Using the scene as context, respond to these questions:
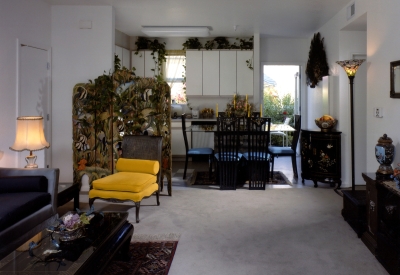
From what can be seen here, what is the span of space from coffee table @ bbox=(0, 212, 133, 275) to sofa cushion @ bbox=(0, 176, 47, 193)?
36.7 inches

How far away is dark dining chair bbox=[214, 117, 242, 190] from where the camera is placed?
539 cm

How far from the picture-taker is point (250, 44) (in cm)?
816

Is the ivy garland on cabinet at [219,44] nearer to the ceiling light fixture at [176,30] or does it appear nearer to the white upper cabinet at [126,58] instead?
the ceiling light fixture at [176,30]

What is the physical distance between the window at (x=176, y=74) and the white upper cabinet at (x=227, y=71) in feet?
2.89

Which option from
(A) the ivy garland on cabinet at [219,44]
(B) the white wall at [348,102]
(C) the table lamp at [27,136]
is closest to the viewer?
(C) the table lamp at [27,136]

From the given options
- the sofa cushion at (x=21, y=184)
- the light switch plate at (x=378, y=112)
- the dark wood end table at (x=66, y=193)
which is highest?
the light switch plate at (x=378, y=112)

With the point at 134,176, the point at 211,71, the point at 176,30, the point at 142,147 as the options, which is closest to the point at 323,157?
the point at 142,147

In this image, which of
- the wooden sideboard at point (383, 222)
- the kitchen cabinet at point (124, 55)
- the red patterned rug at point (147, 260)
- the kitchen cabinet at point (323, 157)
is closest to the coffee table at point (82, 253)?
the red patterned rug at point (147, 260)

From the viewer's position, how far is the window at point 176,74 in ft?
27.4

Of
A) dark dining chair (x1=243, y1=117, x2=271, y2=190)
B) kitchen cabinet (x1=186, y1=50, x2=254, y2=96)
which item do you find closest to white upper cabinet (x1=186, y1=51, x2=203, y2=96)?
kitchen cabinet (x1=186, y1=50, x2=254, y2=96)

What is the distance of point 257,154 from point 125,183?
214 centimetres

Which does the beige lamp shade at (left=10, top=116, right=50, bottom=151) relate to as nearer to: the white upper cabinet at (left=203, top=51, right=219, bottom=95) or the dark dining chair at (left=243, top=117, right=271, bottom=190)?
the dark dining chair at (left=243, top=117, right=271, bottom=190)

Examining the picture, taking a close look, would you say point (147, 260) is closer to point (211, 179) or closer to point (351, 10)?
point (211, 179)

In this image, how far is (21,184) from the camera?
11.3ft
